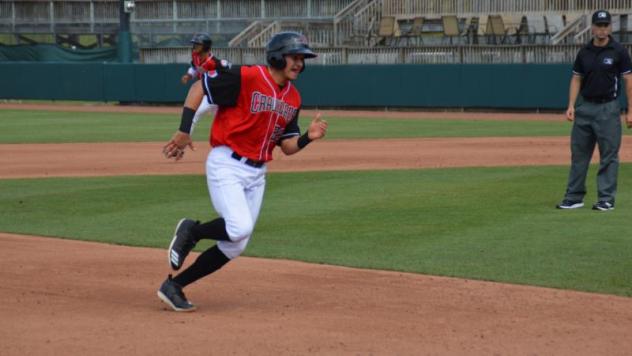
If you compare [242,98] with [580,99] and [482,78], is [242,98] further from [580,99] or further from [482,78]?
[482,78]

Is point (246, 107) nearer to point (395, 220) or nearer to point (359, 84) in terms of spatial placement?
point (395, 220)

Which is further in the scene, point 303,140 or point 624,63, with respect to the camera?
point 624,63

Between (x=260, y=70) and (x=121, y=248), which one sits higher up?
(x=260, y=70)

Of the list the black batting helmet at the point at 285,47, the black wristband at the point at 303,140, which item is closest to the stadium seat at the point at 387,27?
the black wristband at the point at 303,140

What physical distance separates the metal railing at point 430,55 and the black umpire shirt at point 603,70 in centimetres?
2066

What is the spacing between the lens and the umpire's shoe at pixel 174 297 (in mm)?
7430

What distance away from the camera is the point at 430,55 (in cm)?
3566

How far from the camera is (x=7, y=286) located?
8.37 metres

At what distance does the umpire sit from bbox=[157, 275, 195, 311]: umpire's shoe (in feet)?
19.1

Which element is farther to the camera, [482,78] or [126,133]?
[482,78]

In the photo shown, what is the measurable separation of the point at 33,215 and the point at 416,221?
4.01 m

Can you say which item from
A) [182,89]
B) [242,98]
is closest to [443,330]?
[242,98]

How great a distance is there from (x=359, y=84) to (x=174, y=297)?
28676 millimetres

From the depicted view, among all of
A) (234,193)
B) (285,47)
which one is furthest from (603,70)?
(234,193)
